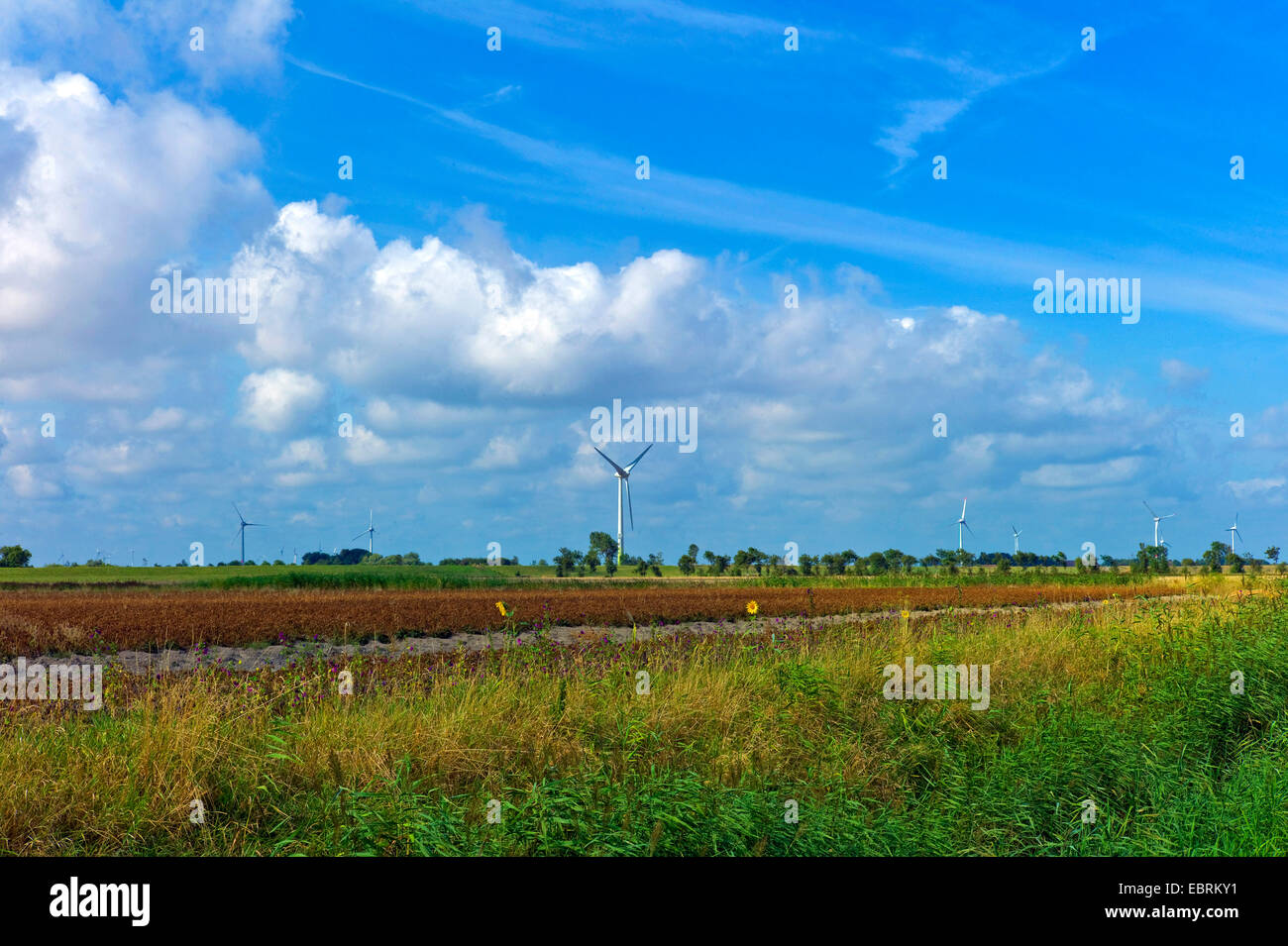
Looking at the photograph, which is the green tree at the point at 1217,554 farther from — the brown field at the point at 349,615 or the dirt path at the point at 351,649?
the dirt path at the point at 351,649

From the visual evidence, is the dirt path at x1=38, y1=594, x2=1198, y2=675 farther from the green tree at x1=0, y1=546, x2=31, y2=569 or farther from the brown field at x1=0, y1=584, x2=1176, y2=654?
the green tree at x1=0, y1=546, x2=31, y2=569

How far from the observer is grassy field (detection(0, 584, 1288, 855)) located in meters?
5.35

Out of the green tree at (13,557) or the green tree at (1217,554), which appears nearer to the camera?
the green tree at (1217,554)

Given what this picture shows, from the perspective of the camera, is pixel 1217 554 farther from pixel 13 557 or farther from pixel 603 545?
pixel 13 557

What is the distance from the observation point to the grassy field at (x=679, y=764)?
5352mm

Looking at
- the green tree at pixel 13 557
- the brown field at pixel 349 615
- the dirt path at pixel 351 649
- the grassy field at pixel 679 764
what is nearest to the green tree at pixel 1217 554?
the brown field at pixel 349 615

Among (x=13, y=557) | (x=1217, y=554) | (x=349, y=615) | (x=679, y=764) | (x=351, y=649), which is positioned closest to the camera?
(x=679, y=764)

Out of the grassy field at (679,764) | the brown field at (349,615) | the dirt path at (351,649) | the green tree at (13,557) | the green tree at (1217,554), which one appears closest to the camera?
the grassy field at (679,764)

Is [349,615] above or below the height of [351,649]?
above

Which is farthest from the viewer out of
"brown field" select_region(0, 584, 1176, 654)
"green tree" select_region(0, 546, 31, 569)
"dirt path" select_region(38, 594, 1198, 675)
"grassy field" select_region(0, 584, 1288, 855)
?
"green tree" select_region(0, 546, 31, 569)

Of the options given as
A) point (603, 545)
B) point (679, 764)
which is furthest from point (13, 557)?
point (679, 764)

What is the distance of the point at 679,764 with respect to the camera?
673 centimetres

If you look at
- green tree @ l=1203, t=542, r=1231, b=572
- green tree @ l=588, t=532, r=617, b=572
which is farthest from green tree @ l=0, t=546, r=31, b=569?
green tree @ l=1203, t=542, r=1231, b=572
